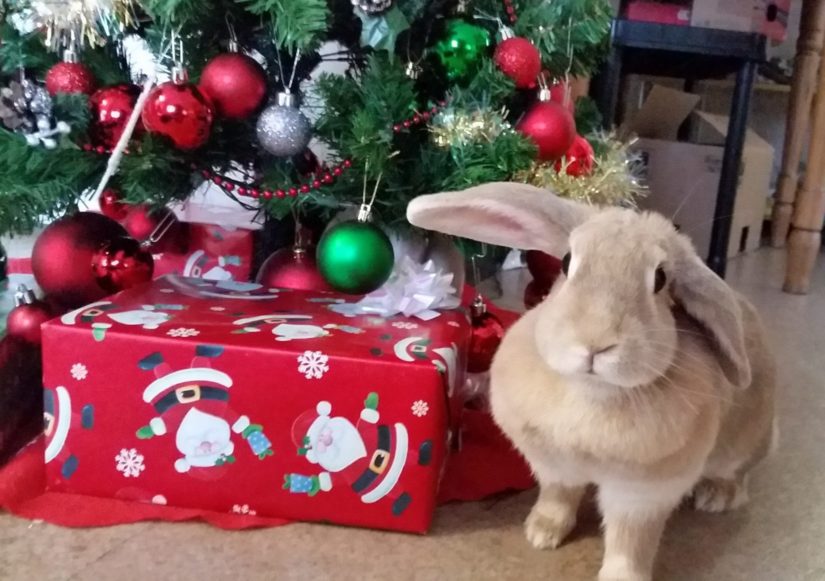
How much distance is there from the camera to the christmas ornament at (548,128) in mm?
928

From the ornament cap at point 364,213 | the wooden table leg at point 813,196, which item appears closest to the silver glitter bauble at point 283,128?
the ornament cap at point 364,213

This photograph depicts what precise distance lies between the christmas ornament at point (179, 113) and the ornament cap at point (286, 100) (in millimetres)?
83

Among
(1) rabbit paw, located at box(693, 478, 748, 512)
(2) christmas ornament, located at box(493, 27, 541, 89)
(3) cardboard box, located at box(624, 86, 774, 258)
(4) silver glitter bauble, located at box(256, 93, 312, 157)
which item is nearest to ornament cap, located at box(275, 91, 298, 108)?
(4) silver glitter bauble, located at box(256, 93, 312, 157)

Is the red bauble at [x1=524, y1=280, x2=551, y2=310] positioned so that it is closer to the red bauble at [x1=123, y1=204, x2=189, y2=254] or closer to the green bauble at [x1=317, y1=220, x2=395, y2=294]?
the green bauble at [x1=317, y1=220, x2=395, y2=294]

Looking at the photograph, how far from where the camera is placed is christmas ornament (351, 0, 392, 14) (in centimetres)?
84

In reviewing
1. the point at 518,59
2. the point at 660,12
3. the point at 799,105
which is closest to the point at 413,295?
the point at 518,59

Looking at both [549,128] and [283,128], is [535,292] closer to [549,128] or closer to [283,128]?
[549,128]

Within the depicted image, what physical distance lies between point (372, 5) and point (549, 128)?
0.24 m

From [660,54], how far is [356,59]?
90cm

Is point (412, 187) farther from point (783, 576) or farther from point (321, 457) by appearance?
point (783, 576)

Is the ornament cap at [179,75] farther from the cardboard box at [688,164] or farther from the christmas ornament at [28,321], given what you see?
the cardboard box at [688,164]

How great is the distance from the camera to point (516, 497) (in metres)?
0.87

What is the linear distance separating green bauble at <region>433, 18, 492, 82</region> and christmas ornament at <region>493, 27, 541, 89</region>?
0.8 inches

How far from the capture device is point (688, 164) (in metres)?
1.86
